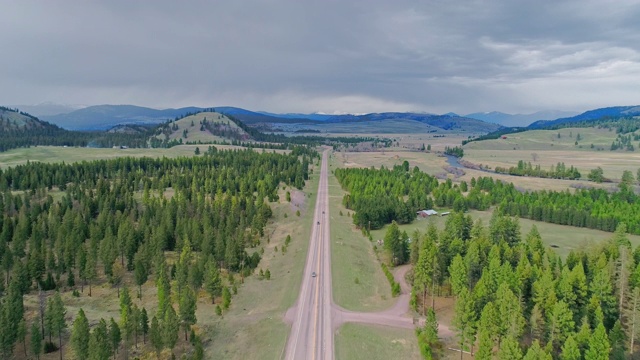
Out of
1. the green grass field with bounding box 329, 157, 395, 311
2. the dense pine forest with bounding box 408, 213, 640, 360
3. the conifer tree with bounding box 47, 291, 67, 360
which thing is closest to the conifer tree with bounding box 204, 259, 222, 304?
the green grass field with bounding box 329, 157, 395, 311

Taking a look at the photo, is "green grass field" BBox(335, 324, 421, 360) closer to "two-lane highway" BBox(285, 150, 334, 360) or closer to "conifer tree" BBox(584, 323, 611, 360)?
"two-lane highway" BBox(285, 150, 334, 360)

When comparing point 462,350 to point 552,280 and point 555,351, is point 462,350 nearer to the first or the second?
point 555,351

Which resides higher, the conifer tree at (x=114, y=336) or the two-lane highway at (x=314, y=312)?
the conifer tree at (x=114, y=336)

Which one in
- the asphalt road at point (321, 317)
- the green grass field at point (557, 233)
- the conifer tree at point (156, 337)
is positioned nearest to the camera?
the conifer tree at point (156, 337)

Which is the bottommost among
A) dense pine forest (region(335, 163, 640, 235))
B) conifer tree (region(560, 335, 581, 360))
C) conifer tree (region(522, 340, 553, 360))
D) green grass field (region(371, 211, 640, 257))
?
green grass field (region(371, 211, 640, 257))

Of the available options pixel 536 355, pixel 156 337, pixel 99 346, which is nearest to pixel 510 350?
pixel 536 355

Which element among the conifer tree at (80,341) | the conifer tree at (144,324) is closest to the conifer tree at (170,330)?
the conifer tree at (144,324)

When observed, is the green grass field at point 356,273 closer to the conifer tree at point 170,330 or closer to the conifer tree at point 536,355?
the conifer tree at point 170,330
